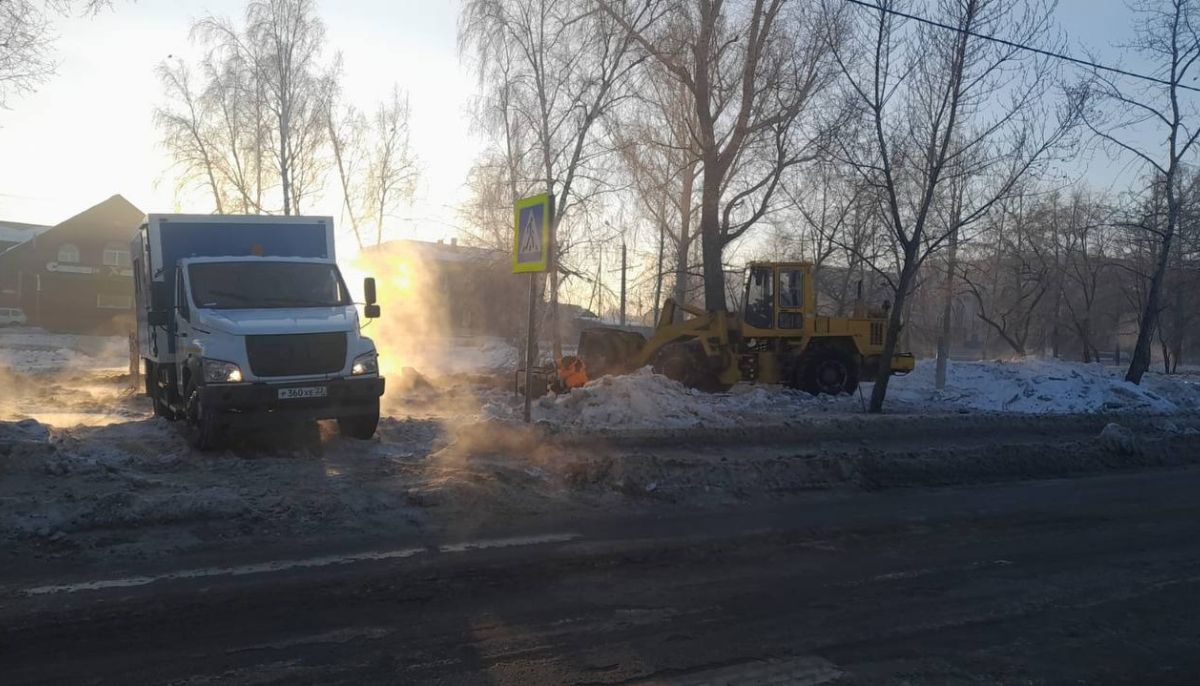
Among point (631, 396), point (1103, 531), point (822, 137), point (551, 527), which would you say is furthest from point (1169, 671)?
point (822, 137)

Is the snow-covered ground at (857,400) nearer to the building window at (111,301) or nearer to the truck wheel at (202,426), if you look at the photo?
the truck wheel at (202,426)

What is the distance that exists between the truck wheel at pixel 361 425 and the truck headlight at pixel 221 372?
4.65ft

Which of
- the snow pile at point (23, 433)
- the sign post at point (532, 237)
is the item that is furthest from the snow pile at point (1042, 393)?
the snow pile at point (23, 433)

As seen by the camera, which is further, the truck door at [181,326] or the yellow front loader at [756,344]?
the yellow front loader at [756,344]

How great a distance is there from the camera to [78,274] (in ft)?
173

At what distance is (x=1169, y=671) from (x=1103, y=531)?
3602 mm

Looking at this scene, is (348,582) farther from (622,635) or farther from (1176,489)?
(1176,489)

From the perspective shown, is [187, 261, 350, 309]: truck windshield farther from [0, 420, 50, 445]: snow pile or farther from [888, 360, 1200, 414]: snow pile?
[888, 360, 1200, 414]: snow pile

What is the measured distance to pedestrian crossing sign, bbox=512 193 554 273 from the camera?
1105cm

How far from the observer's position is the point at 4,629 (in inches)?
195

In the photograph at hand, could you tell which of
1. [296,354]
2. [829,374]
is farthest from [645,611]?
[829,374]

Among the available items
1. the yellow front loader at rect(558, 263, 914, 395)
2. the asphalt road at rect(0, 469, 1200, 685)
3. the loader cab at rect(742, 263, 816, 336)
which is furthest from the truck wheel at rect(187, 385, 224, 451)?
the loader cab at rect(742, 263, 816, 336)

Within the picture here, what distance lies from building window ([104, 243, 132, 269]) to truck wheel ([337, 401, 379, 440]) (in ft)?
165

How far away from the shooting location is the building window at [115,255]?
54.5 meters
